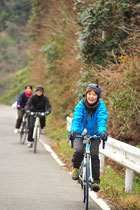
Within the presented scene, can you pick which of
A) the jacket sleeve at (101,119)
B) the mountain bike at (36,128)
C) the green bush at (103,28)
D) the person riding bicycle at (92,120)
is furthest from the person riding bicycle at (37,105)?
the jacket sleeve at (101,119)

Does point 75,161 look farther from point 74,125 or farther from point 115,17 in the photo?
point 115,17

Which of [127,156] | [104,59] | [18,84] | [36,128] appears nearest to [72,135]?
[127,156]

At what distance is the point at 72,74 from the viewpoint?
19172mm

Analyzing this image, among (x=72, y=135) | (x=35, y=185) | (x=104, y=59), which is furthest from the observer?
(x=104, y=59)

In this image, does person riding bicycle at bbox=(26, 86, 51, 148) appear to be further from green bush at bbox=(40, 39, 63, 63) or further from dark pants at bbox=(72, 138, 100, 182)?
green bush at bbox=(40, 39, 63, 63)

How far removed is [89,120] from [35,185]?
2007 mm

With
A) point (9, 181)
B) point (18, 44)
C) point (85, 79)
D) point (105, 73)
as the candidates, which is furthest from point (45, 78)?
point (18, 44)

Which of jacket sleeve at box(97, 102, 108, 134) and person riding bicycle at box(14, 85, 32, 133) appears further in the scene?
person riding bicycle at box(14, 85, 32, 133)

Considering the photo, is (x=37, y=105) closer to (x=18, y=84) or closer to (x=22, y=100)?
(x=22, y=100)

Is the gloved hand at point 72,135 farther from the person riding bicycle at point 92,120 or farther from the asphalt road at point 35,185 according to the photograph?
the asphalt road at point 35,185

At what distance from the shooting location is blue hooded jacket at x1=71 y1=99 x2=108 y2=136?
6.26m

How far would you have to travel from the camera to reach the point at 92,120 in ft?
21.2

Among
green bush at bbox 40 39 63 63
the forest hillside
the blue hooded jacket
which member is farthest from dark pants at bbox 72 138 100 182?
green bush at bbox 40 39 63 63

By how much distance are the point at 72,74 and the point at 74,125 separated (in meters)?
13.1
